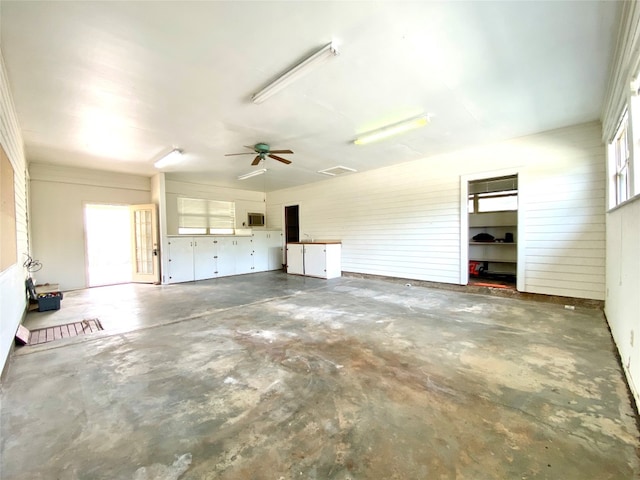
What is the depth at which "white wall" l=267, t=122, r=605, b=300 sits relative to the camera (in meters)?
4.21

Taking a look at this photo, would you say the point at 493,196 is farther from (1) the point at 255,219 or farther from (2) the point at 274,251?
(1) the point at 255,219

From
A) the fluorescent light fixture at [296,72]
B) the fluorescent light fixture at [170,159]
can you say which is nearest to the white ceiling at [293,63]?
the fluorescent light fixture at [296,72]

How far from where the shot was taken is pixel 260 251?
9.16 meters

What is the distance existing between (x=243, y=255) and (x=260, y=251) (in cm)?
68

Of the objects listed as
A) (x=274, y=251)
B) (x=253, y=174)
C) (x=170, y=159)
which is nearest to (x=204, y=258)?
(x=274, y=251)

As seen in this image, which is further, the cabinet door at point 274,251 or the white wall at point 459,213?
the cabinet door at point 274,251

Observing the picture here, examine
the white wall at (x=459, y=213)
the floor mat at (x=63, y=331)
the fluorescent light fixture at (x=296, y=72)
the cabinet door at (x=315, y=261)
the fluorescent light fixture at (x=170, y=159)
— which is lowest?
the floor mat at (x=63, y=331)

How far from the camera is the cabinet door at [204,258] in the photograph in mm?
7562

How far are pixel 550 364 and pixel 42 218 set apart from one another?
369 inches

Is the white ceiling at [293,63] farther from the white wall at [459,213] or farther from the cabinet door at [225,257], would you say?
the cabinet door at [225,257]

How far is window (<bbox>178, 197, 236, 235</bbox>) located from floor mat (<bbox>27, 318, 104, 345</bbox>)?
4705 millimetres

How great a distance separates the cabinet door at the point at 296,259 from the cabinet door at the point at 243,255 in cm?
140

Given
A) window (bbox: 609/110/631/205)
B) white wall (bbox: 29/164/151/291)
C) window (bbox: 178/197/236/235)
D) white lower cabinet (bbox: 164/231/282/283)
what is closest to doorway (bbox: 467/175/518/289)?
window (bbox: 609/110/631/205)

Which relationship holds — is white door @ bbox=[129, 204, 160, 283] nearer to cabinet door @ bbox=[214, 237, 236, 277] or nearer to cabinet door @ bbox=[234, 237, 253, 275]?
cabinet door @ bbox=[214, 237, 236, 277]
